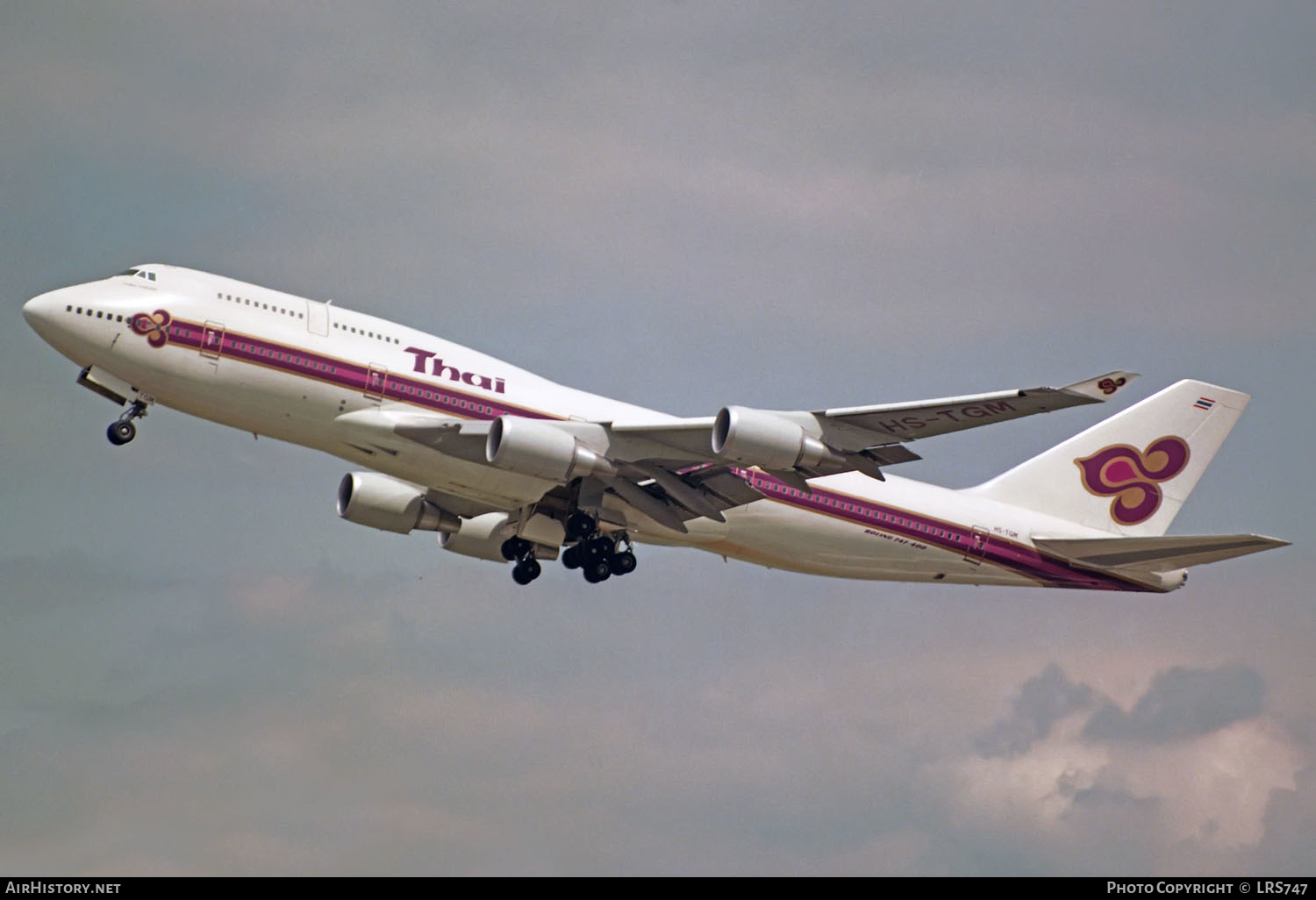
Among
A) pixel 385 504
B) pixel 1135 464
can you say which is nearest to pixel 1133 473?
pixel 1135 464

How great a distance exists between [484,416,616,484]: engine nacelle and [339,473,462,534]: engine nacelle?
7.58 meters

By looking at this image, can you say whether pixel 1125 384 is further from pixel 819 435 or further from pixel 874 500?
pixel 874 500

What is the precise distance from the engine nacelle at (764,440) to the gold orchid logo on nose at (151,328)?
13.7 metres

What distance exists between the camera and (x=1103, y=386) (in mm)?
35531

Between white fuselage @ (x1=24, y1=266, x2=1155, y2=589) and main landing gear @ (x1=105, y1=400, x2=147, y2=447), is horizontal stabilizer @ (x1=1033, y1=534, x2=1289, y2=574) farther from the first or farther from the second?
main landing gear @ (x1=105, y1=400, x2=147, y2=447)

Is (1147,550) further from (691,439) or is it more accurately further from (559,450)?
(559,450)

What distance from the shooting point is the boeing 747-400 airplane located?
40.4 meters

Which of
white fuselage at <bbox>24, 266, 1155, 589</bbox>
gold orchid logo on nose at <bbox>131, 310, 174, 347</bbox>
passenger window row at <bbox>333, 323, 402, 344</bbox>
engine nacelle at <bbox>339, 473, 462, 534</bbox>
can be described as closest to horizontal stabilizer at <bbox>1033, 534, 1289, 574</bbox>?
white fuselage at <bbox>24, 266, 1155, 589</bbox>

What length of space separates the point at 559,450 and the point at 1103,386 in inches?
520

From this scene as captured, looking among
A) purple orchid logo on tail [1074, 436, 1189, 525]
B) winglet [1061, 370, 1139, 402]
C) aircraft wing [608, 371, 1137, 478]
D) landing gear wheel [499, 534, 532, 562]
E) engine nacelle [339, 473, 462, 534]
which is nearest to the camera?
winglet [1061, 370, 1139, 402]

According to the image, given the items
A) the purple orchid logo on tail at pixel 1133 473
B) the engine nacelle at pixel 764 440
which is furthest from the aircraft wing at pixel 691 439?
the purple orchid logo on tail at pixel 1133 473

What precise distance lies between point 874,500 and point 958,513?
312cm

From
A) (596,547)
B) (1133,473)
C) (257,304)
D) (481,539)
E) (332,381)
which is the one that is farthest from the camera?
(1133,473)

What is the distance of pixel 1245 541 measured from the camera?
43.6 meters
